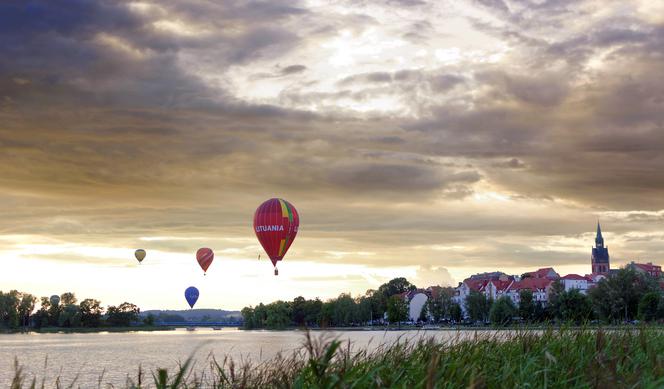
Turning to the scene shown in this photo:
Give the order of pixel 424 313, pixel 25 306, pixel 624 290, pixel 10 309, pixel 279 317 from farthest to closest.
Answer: pixel 279 317
pixel 25 306
pixel 10 309
pixel 424 313
pixel 624 290

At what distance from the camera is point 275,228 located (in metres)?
69.2

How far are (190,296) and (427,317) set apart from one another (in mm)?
61978

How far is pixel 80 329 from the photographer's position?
651 ft

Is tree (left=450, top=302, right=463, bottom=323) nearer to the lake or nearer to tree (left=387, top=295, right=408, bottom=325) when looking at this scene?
tree (left=387, top=295, right=408, bottom=325)

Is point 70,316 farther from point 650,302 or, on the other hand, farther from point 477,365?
point 477,365

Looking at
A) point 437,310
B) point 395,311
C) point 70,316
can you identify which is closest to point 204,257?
point 437,310

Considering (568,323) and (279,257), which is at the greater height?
(279,257)

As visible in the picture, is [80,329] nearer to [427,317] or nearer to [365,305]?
[365,305]

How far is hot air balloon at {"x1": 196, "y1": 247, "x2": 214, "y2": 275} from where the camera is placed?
112375 millimetres

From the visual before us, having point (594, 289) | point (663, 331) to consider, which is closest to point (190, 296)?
point (594, 289)

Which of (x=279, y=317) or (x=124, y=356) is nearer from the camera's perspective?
(x=124, y=356)

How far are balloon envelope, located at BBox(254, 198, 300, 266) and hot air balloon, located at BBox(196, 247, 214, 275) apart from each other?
1720 inches

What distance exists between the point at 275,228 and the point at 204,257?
4625 centimetres

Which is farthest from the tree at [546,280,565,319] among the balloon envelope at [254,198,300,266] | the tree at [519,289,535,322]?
the balloon envelope at [254,198,300,266]
